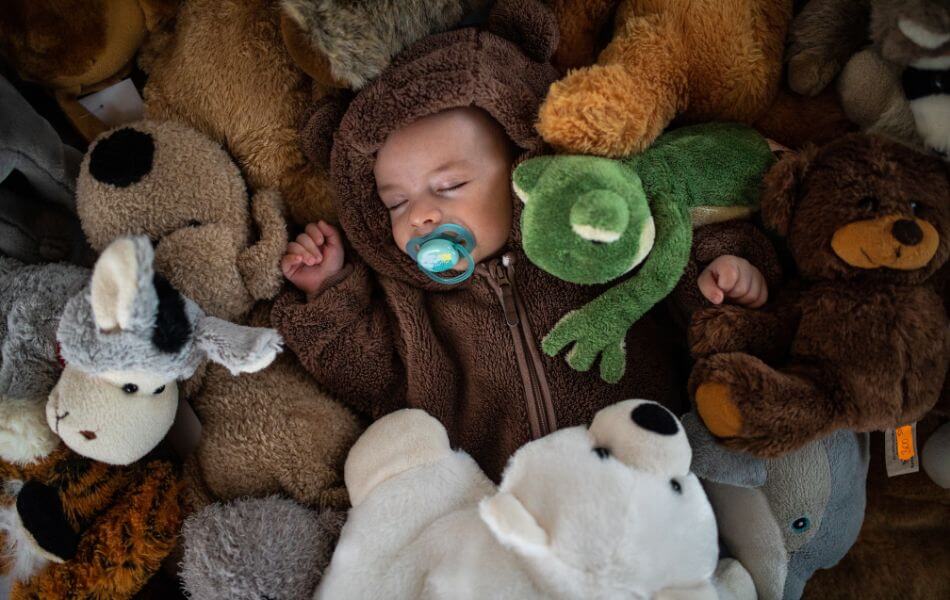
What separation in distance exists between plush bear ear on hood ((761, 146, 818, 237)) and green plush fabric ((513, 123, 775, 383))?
4 centimetres

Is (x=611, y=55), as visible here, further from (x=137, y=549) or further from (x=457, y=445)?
(x=137, y=549)

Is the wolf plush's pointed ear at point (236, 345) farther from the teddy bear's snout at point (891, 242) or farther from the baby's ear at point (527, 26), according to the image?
the teddy bear's snout at point (891, 242)

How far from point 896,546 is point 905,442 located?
0.30m

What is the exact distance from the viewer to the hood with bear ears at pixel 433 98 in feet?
3.11

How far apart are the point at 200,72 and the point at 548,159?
566mm

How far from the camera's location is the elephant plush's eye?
3.01 ft

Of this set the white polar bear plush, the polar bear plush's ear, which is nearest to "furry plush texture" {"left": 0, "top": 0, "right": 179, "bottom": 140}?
the white polar bear plush

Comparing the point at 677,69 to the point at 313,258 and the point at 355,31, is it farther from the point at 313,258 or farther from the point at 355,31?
the point at 313,258

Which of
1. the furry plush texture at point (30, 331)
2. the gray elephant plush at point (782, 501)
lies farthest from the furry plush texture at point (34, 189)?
the gray elephant plush at point (782, 501)

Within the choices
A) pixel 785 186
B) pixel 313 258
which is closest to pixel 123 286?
pixel 313 258

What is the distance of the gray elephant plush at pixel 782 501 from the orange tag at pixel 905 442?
0.44 ft

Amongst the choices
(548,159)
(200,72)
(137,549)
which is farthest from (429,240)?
(137,549)

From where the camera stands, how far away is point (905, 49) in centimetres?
84

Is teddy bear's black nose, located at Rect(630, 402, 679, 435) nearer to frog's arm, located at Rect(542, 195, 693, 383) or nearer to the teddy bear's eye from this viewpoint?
frog's arm, located at Rect(542, 195, 693, 383)
